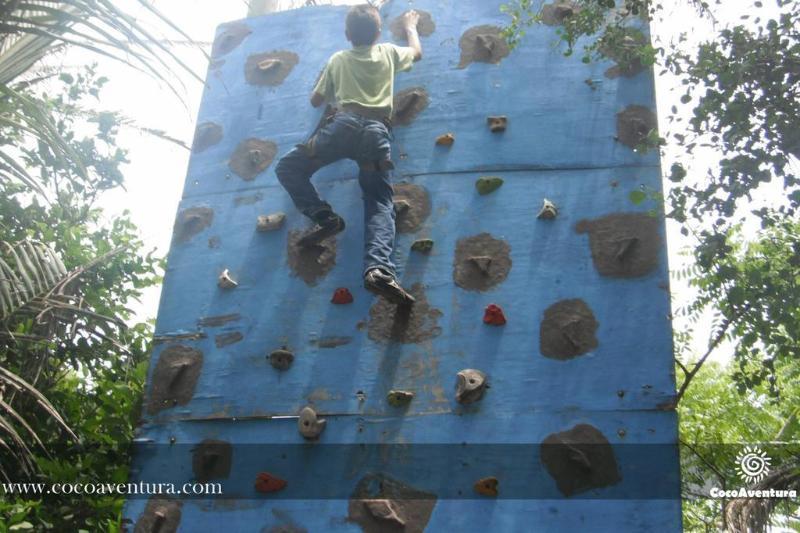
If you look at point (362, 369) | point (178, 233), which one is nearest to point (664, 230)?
point (362, 369)

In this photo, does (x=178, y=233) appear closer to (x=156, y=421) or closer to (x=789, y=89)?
(x=156, y=421)

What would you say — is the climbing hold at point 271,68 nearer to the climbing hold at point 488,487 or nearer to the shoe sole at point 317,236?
the shoe sole at point 317,236

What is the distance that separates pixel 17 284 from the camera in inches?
188

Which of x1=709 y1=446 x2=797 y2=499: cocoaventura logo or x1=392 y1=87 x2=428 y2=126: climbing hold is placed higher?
x1=392 y1=87 x2=428 y2=126: climbing hold

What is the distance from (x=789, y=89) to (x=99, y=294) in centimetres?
456

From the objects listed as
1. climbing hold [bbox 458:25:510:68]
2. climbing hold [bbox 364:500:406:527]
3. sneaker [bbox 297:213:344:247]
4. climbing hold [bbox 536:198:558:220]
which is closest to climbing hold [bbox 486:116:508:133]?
climbing hold [bbox 458:25:510:68]

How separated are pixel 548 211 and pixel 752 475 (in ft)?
6.97

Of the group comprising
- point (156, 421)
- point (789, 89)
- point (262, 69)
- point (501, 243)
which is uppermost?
point (262, 69)

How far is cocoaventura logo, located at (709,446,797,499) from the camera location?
16.2 feet

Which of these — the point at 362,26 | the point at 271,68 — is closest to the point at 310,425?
the point at 362,26

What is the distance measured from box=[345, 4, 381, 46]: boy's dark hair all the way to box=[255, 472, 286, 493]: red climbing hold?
2.54 m

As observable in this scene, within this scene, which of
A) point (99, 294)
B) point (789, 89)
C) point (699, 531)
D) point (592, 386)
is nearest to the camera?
point (592, 386)

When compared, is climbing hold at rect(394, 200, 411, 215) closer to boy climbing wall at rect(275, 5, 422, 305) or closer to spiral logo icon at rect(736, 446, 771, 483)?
boy climbing wall at rect(275, 5, 422, 305)

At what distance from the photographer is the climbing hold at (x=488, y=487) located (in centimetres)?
401
